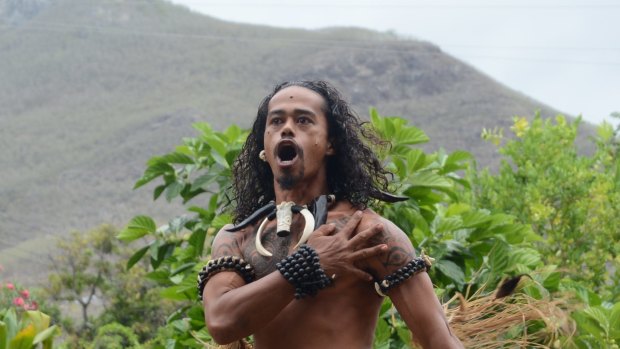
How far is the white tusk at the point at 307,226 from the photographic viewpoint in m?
3.20

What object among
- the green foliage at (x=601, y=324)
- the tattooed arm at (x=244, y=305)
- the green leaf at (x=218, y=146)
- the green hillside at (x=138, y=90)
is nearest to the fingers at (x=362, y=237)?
the tattooed arm at (x=244, y=305)

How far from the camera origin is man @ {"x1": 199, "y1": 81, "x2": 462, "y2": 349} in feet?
10.1

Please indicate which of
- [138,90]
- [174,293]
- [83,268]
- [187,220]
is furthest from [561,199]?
[138,90]

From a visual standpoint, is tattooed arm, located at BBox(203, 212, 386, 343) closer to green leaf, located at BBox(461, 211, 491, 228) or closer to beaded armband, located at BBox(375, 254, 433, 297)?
beaded armband, located at BBox(375, 254, 433, 297)

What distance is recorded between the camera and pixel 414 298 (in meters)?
3.20

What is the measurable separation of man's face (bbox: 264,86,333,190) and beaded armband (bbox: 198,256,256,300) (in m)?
0.26

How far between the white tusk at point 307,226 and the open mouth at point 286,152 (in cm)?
17

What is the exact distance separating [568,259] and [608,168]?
1.88 m

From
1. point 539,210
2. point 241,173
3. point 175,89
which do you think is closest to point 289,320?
point 241,173

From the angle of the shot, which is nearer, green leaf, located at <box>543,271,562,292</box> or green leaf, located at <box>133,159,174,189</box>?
green leaf, located at <box>543,271,562,292</box>

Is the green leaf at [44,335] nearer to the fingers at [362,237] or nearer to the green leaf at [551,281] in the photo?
the fingers at [362,237]

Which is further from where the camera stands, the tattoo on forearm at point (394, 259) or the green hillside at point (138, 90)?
the green hillside at point (138, 90)

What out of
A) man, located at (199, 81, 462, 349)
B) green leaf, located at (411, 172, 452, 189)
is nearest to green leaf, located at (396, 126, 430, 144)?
green leaf, located at (411, 172, 452, 189)

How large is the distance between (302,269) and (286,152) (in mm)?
481
